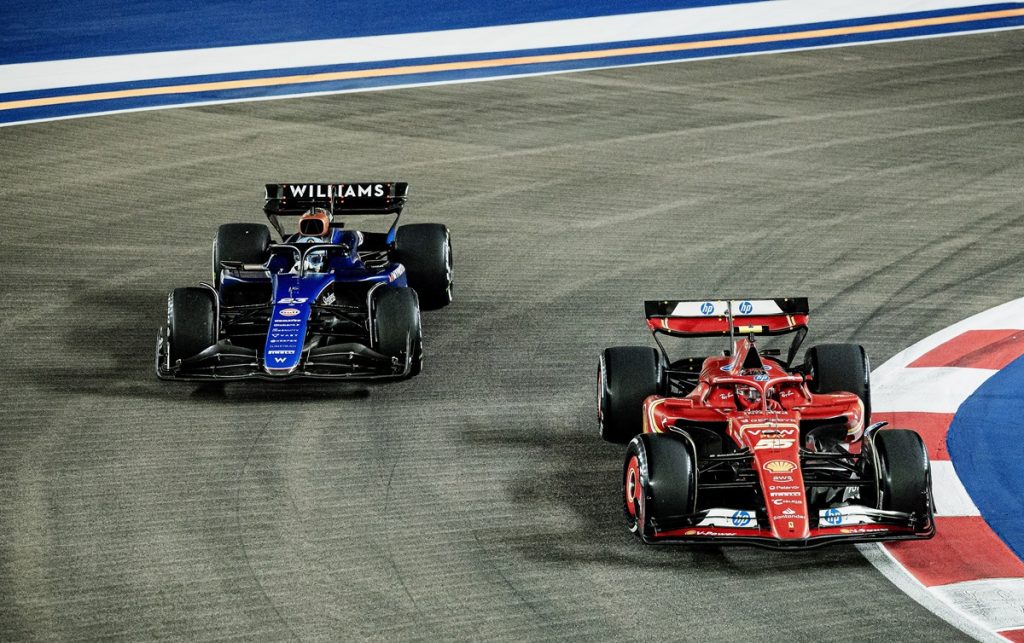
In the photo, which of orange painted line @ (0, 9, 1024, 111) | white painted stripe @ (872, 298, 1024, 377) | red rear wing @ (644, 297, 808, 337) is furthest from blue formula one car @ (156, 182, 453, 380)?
orange painted line @ (0, 9, 1024, 111)

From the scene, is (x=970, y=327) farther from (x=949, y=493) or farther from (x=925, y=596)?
(x=925, y=596)

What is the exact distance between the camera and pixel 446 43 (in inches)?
821

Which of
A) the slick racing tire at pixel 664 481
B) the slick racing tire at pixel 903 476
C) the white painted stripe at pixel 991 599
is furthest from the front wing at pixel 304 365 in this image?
the white painted stripe at pixel 991 599

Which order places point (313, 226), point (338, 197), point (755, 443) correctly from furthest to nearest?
point (338, 197) < point (313, 226) < point (755, 443)

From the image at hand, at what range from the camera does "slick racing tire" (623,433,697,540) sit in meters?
7.66

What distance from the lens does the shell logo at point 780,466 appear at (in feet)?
25.5

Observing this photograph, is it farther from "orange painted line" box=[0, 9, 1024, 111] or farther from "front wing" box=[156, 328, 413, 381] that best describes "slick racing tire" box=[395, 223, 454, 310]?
"orange painted line" box=[0, 9, 1024, 111]

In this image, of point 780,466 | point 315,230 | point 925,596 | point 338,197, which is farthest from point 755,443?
point 338,197

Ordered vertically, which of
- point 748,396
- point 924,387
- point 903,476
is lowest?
point 903,476

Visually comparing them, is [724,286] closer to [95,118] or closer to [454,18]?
[95,118]

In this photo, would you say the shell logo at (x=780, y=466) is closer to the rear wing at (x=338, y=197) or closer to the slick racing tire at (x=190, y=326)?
the slick racing tire at (x=190, y=326)

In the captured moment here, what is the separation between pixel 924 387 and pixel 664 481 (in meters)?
3.43

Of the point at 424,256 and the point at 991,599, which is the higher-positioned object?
the point at 424,256

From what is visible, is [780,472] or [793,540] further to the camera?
[780,472]
